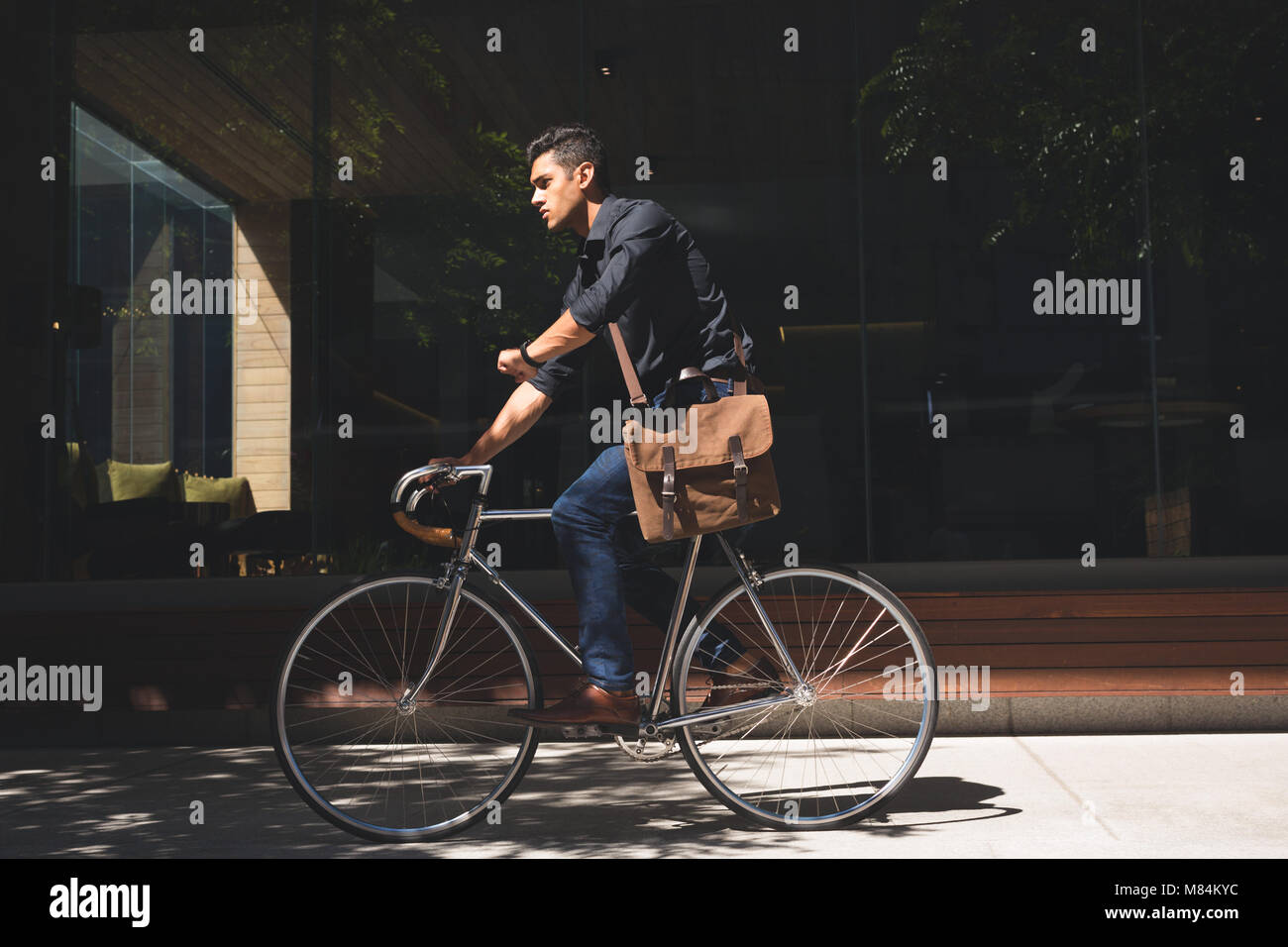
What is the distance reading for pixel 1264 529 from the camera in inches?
298

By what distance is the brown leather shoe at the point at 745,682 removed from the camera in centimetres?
395

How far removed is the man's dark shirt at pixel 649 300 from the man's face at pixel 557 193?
0.34 feet

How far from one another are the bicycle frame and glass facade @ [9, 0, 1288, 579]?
11.1ft

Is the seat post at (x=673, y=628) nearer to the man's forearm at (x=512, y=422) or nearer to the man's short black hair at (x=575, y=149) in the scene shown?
the man's forearm at (x=512, y=422)

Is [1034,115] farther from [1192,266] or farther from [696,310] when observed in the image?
[696,310]

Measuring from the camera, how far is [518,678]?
4016 mm

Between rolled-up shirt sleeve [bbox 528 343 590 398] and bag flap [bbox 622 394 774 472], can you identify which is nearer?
bag flap [bbox 622 394 774 472]

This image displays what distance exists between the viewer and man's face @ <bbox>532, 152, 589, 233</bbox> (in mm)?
4102

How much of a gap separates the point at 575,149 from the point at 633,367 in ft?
2.54
